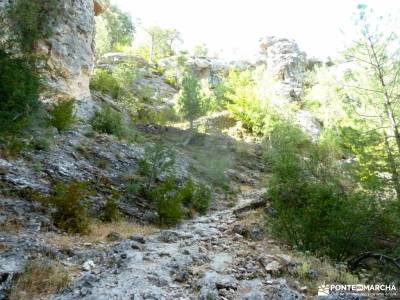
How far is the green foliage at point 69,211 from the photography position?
26.9 feet

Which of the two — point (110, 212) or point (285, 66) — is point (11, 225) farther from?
point (285, 66)

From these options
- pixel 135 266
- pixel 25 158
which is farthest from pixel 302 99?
pixel 135 266

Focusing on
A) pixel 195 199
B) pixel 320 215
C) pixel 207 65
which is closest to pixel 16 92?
pixel 320 215

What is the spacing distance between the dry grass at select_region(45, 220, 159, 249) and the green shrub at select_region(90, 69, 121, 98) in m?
18.4

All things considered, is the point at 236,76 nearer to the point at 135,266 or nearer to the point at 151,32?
the point at 151,32

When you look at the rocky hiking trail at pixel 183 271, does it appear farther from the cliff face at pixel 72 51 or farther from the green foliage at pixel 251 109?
the green foliage at pixel 251 109

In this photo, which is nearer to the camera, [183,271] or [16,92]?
[183,271]

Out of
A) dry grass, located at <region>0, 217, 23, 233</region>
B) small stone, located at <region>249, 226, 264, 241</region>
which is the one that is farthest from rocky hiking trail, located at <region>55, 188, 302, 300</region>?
dry grass, located at <region>0, 217, 23, 233</region>

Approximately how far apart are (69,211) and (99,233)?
2.81ft

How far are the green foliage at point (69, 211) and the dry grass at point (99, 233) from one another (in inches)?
10.3

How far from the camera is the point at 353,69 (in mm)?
12305

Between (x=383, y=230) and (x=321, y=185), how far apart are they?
1.73 metres

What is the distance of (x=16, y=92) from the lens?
7621 millimetres

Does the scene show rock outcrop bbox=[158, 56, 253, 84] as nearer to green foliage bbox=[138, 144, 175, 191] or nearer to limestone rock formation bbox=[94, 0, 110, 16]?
limestone rock formation bbox=[94, 0, 110, 16]
